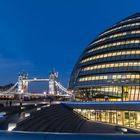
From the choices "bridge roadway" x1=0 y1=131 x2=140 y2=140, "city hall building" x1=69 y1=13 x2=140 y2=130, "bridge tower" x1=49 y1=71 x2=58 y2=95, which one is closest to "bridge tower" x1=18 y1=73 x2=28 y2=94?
"bridge tower" x1=49 y1=71 x2=58 y2=95

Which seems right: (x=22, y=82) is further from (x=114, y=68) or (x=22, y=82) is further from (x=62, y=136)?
(x=62, y=136)

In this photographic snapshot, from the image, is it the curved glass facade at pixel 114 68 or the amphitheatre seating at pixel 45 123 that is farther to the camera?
the curved glass facade at pixel 114 68

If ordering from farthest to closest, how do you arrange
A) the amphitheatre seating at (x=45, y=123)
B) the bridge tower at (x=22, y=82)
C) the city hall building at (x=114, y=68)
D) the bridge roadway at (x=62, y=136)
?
the bridge tower at (x=22, y=82) < the city hall building at (x=114, y=68) < the amphitheatre seating at (x=45, y=123) < the bridge roadway at (x=62, y=136)

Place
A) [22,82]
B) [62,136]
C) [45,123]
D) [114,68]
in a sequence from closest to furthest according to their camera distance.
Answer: [62,136] → [45,123] → [114,68] → [22,82]

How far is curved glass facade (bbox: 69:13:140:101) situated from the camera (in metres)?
76.7

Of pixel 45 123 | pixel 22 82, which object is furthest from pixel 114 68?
pixel 22 82

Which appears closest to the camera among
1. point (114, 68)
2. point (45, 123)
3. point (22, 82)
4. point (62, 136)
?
point (62, 136)

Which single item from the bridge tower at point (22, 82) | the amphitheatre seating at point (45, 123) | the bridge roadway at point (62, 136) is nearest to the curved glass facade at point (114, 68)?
the amphitheatre seating at point (45, 123)

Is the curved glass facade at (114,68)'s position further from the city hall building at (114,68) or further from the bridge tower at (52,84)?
the bridge tower at (52,84)

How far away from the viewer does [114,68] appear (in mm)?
78062

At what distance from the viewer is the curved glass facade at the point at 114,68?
7669cm

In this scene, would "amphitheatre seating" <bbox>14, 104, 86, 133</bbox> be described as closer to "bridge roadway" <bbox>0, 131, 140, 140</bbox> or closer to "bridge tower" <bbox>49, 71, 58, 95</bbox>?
"bridge roadway" <bbox>0, 131, 140, 140</bbox>

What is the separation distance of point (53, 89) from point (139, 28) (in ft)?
314

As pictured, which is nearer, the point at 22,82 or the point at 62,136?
the point at 62,136
